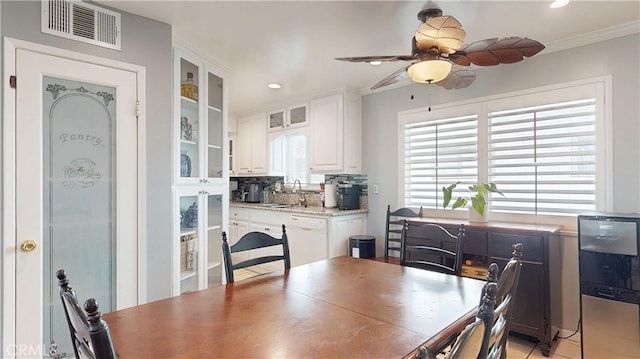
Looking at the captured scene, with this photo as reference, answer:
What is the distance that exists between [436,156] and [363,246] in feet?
4.23

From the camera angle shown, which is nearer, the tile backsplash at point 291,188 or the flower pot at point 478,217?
the flower pot at point 478,217

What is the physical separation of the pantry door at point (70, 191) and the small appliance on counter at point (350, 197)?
2551 mm

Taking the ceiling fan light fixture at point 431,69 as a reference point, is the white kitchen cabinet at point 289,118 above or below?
above

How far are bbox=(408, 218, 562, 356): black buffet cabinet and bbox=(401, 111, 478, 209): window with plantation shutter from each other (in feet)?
2.42

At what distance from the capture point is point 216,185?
10.3 feet

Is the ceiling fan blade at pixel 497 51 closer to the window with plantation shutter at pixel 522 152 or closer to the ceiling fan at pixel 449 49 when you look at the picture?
the ceiling fan at pixel 449 49

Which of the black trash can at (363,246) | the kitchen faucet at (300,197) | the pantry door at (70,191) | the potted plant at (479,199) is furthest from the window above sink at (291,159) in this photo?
the pantry door at (70,191)

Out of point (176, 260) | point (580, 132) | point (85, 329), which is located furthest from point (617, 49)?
point (176, 260)

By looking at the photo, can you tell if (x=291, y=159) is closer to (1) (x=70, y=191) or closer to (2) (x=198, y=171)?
(2) (x=198, y=171)

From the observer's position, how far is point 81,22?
2.11 metres

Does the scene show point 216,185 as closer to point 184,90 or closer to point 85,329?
point 184,90

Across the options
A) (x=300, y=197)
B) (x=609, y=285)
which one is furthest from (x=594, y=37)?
(x=300, y=197)

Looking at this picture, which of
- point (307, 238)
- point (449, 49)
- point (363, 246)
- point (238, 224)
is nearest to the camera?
point (449, 49)

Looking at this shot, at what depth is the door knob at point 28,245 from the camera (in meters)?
1.90
